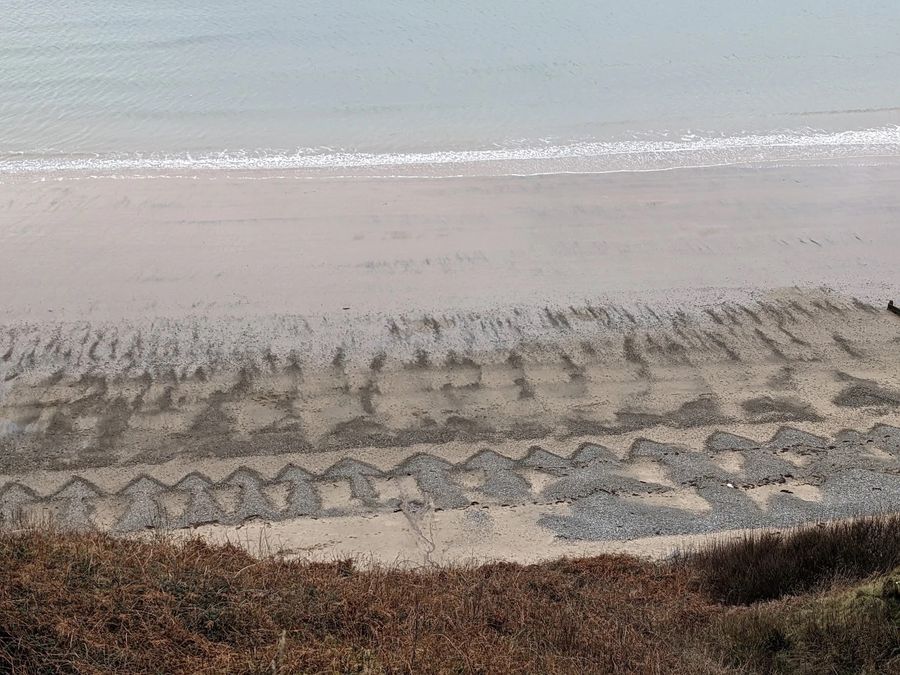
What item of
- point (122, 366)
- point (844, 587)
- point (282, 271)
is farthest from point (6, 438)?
point (844, 587)

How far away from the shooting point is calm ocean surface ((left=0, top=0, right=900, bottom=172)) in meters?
18.3

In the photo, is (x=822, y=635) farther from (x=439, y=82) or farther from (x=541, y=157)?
(x=439, y=82)

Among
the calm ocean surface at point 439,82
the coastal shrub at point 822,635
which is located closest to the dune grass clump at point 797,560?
the coastal shrub at point 822,635

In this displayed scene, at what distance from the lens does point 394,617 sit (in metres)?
6.30

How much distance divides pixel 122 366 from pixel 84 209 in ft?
17.0

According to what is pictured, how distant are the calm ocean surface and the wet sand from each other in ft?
7.68

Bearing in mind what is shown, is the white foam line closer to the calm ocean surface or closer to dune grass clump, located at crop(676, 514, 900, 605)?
the calm ocean surface

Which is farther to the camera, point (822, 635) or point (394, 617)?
point (394, 617)

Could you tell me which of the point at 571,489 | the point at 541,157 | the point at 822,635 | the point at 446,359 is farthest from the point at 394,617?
the point at 541,157

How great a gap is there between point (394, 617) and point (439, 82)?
697 inches

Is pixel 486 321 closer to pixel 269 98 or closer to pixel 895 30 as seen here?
pixel 269 98

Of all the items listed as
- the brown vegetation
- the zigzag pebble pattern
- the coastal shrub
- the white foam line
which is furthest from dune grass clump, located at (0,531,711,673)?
the white foam line

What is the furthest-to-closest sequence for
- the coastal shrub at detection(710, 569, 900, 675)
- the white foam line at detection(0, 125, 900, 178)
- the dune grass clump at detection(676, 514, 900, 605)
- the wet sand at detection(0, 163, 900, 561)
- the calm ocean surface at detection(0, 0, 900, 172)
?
the calm ocean surface at detection(0, 0, 900, 172), the white foam line at detection(0, 125, 900, 178), the wet sand at detection(0, 163, 900, 561), the dune grass clump at detection(676, 514, 900, 605), the coastal shrub at detection(710, 569, 900, 675)

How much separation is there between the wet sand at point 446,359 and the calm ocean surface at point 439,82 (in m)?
2.34
